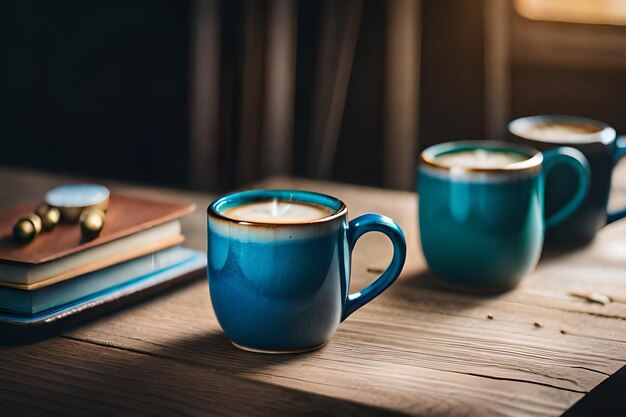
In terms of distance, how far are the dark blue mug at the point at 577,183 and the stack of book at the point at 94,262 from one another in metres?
0.39

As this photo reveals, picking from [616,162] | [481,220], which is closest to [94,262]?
[481,220]

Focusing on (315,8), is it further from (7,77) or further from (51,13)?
(7,77)

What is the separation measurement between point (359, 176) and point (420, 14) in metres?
0.42

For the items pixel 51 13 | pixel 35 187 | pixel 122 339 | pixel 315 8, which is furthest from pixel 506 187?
pixel 51 13

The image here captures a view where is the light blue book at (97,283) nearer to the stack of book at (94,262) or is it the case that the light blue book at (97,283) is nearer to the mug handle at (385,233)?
the stack of book at (94,262)

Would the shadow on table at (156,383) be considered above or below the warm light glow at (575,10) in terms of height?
below

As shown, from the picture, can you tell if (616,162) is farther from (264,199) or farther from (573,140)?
(264,199)

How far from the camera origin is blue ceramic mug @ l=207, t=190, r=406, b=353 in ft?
2.30

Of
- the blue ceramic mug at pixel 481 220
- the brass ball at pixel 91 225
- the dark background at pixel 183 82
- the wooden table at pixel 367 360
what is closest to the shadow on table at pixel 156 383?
the wooden table at pixel 367 360

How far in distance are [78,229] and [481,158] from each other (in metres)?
0.40

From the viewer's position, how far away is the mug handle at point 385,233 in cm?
75

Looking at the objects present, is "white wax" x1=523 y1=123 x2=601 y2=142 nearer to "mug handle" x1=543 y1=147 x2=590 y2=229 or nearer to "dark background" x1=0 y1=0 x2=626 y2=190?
"mug handle" x1=543 y1=147 x2=590 y2=229

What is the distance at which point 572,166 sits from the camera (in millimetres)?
986

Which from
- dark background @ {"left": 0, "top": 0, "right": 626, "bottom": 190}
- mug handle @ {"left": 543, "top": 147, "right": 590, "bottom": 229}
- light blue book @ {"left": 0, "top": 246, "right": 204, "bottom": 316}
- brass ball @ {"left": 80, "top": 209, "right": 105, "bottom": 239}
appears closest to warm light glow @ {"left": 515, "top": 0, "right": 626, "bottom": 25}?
dark background @ {"left": 0, "top": 0, "right": 626, "bottom": 190}
